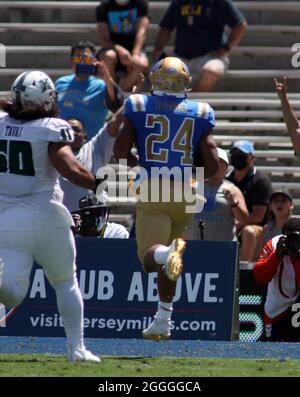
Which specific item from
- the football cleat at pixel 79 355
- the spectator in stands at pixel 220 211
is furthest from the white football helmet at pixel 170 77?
the spectator in stands at pixel 220 211

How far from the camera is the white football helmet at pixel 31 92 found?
6.97 m

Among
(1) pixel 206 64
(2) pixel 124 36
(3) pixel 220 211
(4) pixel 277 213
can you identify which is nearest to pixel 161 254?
(3) pixel 220 211

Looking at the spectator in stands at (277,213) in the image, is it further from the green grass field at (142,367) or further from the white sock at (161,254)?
the green grass field at (142,367)

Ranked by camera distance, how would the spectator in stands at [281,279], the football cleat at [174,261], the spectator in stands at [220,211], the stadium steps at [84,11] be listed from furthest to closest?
the stadium steps at [84,11] → the spectator in stands at [220,211] → the spectator in stands at [281,279] → the football cleat at [174,261]

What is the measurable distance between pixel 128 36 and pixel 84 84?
3.72 feet

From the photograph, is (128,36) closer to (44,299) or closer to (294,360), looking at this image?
(44,299)

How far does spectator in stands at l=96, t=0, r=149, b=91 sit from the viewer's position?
12.6 metres

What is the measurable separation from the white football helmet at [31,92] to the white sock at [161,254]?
1282mm

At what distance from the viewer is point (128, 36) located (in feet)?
42.3

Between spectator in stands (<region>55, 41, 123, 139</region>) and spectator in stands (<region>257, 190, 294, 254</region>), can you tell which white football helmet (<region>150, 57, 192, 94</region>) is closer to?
spectator in stands (<region>257, 190, 294, 254</region>)

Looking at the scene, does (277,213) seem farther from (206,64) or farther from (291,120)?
(206,64)

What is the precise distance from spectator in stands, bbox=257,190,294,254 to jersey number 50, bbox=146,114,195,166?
9.56ft

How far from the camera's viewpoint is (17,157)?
6.91 meters

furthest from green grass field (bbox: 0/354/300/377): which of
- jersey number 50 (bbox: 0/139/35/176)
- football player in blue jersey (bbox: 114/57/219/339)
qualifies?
jersey number 50 (bbox: 0/139/35/176)
